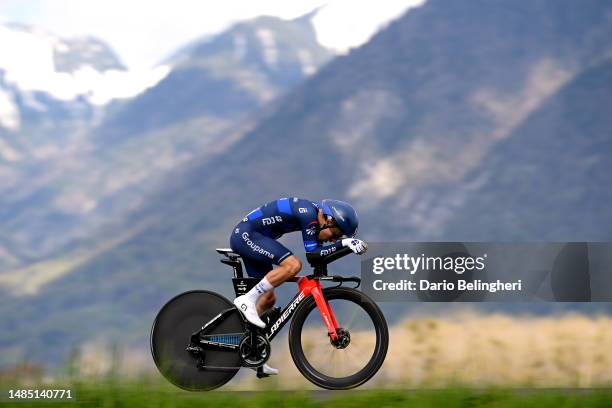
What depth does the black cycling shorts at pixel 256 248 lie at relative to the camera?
798 centimetres

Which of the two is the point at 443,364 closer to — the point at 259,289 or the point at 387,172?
the point at 259,289

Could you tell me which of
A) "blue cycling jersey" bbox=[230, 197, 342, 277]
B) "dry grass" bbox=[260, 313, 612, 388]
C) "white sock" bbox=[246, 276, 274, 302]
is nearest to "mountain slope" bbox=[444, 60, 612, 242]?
"dry grass" bbox=[260, 313, 612, 388]

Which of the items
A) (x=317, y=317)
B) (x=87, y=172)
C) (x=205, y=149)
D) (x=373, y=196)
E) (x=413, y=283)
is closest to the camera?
(x=317, y=317)

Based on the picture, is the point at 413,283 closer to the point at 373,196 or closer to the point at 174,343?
the point at 174,343

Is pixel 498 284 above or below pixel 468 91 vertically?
below

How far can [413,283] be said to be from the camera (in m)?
10.3

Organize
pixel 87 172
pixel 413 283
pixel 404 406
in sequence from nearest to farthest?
pixel 404 406
pixel 413 283
pixel 87 172

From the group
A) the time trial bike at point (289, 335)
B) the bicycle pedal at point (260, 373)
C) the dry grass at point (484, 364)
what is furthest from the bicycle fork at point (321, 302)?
the bicycle pedal at point (260, 373)

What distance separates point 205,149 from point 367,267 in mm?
160051

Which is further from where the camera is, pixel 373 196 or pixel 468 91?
pixel 468 91

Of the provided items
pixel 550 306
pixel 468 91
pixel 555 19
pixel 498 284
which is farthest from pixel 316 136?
pixel 498 284

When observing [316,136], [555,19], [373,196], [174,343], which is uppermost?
[555,19]

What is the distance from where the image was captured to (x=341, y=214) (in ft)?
26.0

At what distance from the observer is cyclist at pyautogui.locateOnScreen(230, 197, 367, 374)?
793cm
